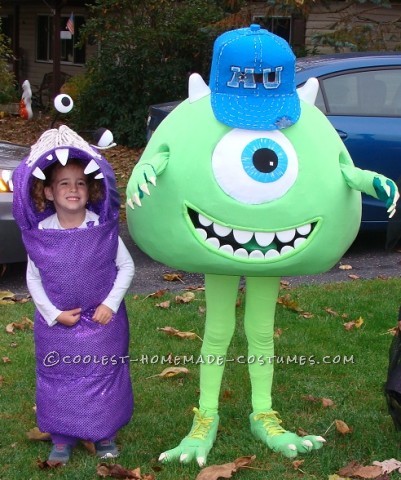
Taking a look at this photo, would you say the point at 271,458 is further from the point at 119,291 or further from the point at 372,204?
the point at 372,204

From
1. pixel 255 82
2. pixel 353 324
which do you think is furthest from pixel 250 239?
pixel 353 324

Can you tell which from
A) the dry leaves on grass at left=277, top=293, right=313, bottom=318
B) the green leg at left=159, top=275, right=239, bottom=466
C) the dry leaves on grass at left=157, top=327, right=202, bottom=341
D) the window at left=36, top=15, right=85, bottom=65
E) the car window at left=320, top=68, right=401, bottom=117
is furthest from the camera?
the window at left=36, top=15, right=85, bottom=65

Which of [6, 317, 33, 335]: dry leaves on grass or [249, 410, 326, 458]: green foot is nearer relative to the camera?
[249, 410, 326, 458]: green foot

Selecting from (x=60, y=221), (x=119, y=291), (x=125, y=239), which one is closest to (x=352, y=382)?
(x=119, y=291)

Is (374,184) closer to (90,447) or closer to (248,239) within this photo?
(248,239)

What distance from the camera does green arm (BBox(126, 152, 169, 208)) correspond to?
3.16 metres

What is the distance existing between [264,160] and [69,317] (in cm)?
103

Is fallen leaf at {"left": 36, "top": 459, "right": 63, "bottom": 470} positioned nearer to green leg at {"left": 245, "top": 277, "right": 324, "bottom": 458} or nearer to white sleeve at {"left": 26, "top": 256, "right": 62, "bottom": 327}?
white sleeve at {"left": 26, "top": 256, "right": 62, "bottom": 327}

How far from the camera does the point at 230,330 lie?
3719mm

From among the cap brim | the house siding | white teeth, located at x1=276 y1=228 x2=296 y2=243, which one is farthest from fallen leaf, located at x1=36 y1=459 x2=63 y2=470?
the house siding

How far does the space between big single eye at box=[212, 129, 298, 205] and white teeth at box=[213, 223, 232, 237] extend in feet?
0.41

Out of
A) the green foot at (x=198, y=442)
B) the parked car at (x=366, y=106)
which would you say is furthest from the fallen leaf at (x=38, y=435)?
the parked car at (x=366, y=106)

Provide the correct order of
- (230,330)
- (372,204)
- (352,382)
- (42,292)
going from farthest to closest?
(372,204) < (352,382) < (230,330) < (42,292)

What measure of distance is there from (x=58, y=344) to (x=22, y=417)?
783 mm
